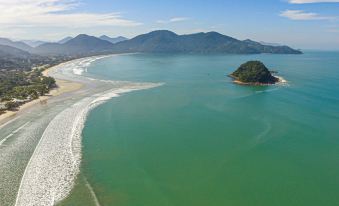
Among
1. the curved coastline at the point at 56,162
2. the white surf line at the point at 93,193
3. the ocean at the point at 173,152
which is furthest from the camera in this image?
the ocean at the point at 173,152

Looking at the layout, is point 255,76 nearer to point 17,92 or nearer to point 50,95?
point 50,95

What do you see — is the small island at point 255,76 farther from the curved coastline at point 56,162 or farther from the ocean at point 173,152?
the curved coastline at point 56,162

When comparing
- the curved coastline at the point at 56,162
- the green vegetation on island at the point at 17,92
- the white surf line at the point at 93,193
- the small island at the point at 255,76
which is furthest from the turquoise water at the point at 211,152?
the small island at the point at 255,76

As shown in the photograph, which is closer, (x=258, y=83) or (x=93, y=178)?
(x=93, y=178)

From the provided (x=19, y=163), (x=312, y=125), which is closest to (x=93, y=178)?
(x=19, y=163)

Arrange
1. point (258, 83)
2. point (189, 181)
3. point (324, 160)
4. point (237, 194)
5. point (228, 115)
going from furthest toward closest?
point (258, 83), point (228, 115), point (324, 160), point (189, 181), point (237, 194)

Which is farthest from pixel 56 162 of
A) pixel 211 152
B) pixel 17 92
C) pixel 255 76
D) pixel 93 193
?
pixel 255 76

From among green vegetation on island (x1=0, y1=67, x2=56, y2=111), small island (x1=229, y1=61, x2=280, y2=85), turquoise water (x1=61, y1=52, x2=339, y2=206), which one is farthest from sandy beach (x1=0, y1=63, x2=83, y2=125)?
small island (x1=229, y1=61, x2=280, y2=85)

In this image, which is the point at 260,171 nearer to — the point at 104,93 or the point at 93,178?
the point at 93,178
